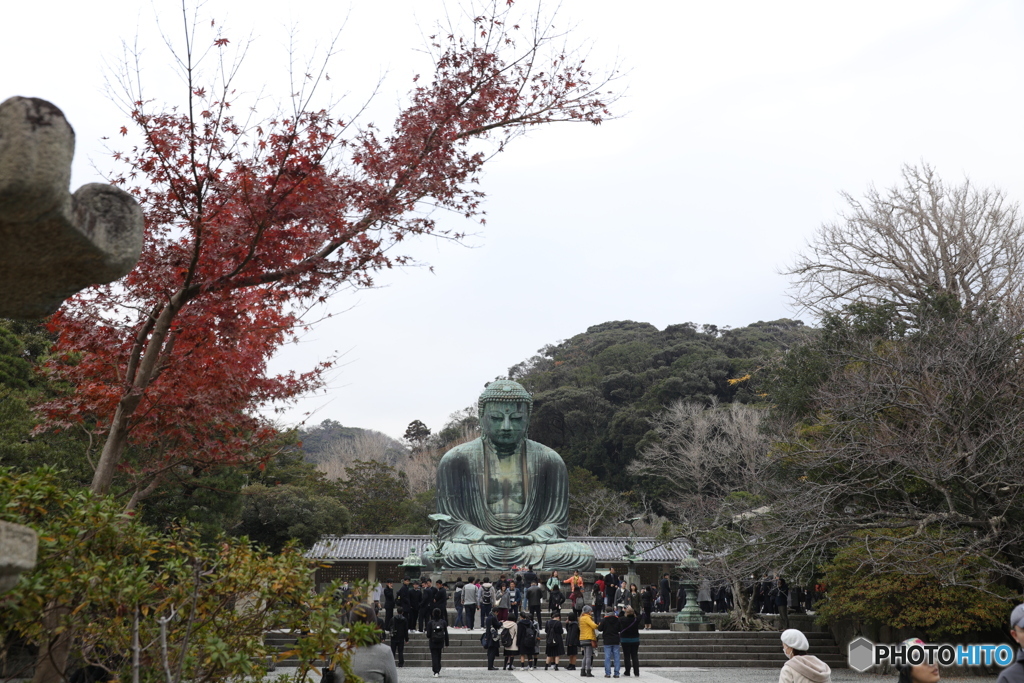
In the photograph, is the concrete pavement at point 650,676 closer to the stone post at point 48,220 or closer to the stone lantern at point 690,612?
the stone lantern at point 690,612

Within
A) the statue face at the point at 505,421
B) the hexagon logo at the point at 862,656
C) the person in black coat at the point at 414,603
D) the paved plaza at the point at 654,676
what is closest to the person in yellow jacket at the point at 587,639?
the paved plaza at the point at 654,676

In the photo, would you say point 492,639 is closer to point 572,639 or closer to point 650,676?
point 572,639

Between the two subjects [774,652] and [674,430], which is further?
[674,430]

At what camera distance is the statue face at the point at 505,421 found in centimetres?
2203

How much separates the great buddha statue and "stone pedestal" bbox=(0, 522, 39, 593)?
19442 millimetres

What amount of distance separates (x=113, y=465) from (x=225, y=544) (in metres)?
1.56

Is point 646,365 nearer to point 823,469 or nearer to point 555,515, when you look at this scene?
point 555,515

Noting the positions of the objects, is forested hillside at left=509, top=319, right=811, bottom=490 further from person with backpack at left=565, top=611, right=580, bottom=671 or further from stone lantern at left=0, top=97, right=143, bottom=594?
stone lantern at left=0, top=97, right=143, bottom=594

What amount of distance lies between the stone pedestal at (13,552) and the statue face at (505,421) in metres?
19.8

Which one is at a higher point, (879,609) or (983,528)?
(983,528)

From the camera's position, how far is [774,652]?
1711 cm

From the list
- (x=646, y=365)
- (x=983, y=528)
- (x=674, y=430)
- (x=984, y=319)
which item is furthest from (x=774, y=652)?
(x=646, y=365)

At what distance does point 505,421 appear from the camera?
22.0 metres

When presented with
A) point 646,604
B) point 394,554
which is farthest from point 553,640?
point 394,554
